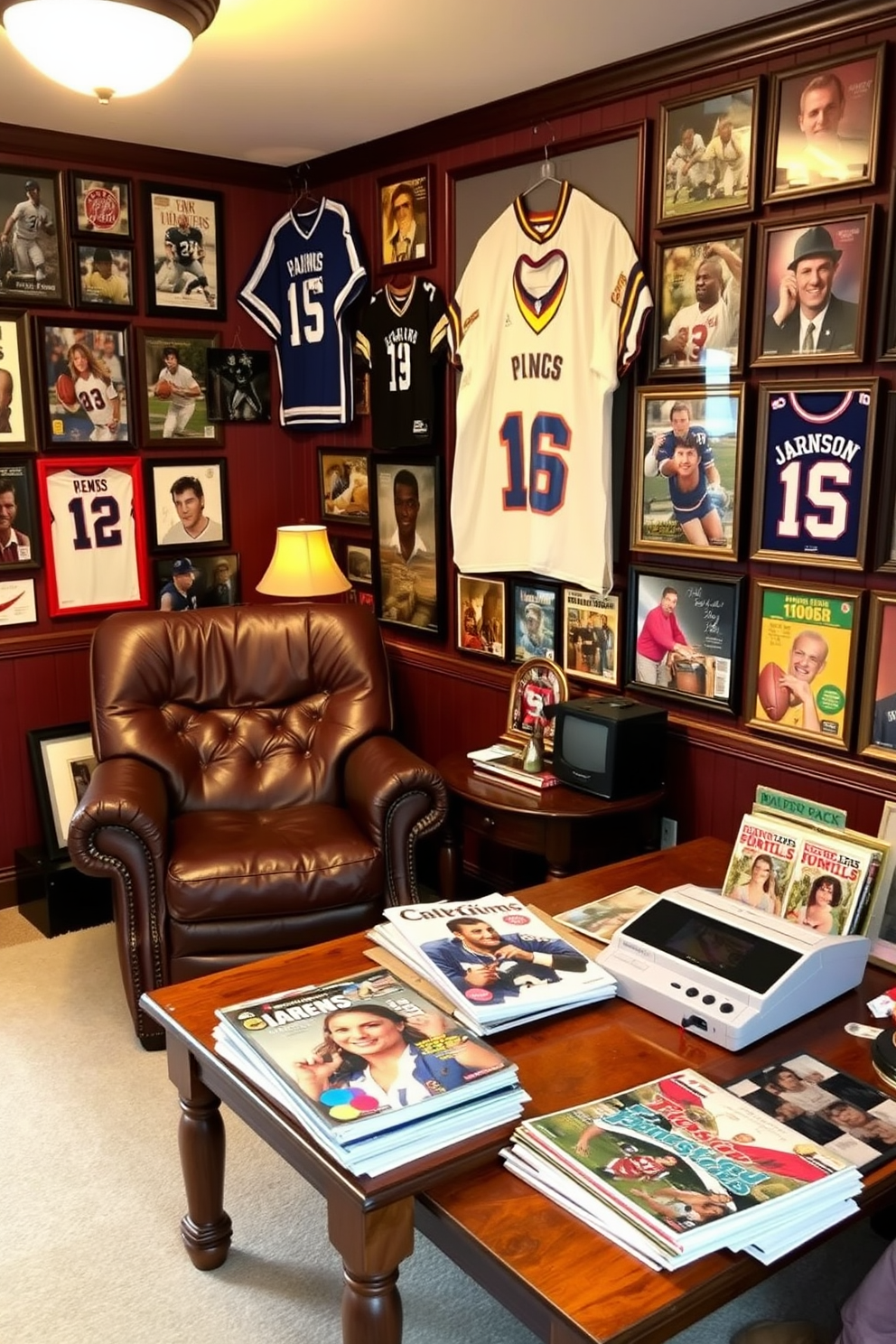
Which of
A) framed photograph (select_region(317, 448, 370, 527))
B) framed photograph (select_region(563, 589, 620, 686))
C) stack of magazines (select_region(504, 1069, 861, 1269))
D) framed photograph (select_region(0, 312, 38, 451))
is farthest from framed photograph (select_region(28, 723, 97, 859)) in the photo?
stack of magazines (select_region(504, 1069, 861, 1269))

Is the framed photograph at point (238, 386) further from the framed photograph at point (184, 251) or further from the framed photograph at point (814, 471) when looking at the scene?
the framed photograph at point (814, 471)

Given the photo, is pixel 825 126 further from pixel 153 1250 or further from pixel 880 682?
pixel 153 1250

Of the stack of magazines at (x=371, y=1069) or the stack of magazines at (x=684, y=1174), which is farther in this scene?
the stack of magazines at (x=371, y=1069)

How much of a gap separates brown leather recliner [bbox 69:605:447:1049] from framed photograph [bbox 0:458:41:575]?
1.64 ft

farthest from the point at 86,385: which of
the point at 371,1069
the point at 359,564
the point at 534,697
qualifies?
the point at 371,1069

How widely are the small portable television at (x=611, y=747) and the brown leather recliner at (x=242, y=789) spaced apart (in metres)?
0.38

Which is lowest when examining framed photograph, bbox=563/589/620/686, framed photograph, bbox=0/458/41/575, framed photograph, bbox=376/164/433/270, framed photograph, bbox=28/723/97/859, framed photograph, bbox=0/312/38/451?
framed photograph, bbox=28/723/97/859

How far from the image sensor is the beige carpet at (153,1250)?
2.09 m

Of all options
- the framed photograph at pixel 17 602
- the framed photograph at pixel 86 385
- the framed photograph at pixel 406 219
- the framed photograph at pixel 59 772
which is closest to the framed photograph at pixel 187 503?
the framed photograph at pixel 86 385

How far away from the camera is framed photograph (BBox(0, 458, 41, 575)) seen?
3.78 m

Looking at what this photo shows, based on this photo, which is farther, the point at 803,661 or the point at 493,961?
the point at 803,661

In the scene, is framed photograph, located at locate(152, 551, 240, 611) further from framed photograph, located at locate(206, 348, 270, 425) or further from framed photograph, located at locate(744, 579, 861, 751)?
framed photograph, located at locate(744, 579, 861, 751)

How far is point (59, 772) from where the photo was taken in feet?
12.8

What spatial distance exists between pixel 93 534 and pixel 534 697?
1712 millimetres
